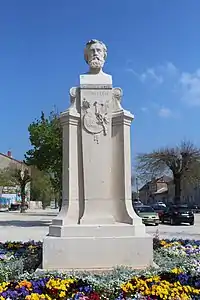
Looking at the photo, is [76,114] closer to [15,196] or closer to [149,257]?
[149,257]

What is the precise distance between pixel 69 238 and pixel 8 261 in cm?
141

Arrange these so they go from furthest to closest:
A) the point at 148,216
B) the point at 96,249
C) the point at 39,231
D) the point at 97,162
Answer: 1. the point at 148,216
2. the point at 39,231
3. the point at 97,162
4. the point at 96,249

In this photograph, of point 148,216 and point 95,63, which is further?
point 148,216

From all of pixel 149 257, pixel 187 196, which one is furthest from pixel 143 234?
pixel 187 196

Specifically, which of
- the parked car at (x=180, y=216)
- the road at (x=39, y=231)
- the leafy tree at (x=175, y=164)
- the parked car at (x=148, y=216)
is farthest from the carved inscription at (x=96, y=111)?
the leafy tree at (x=175, y=164)

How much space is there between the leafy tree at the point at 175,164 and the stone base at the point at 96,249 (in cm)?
4298

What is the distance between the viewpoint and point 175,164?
51.3 meters

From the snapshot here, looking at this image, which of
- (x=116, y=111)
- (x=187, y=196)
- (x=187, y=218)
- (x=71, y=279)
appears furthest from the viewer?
(x=187, y=196)

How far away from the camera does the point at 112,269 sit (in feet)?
22.6

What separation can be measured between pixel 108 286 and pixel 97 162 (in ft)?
9.01

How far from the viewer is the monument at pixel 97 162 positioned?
7473 mm

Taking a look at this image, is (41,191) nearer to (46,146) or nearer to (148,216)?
(148,216)

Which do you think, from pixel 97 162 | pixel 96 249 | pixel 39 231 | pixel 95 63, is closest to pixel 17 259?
pixel 96 249

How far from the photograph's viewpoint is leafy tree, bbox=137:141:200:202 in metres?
50.8
